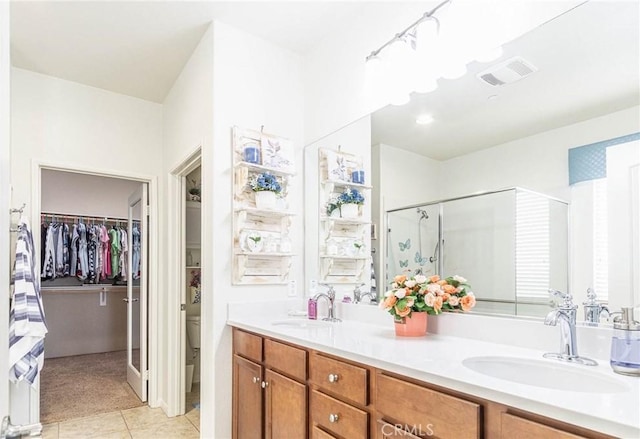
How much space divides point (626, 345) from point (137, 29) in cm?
300

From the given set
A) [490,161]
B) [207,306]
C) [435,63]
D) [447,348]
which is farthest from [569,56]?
[207,306]

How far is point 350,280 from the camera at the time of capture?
8.57 feet

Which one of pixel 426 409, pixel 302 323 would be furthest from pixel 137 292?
pixel 426 409

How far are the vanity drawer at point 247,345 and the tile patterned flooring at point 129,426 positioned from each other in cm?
99

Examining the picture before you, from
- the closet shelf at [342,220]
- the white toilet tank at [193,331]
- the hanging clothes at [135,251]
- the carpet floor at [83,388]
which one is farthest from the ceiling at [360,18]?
the carpet floor at [83,388]

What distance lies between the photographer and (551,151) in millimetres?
1661

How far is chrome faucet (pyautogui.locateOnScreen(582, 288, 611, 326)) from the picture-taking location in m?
1.46

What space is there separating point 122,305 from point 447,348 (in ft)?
17.7

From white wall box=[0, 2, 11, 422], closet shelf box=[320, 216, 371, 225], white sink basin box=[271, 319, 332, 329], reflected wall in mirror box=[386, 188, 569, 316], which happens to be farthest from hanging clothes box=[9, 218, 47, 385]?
reflected wall in mirror box=[386, 188, 569, 316]

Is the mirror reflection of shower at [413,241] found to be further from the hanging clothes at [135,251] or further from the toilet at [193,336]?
the hanging clothes at [135,251]

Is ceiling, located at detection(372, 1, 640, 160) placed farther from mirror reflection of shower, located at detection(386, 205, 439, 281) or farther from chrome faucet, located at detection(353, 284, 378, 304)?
chrome faucet, located at detection(353, 284, 378, 304)

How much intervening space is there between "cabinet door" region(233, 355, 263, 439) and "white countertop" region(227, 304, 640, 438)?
0.75 ft

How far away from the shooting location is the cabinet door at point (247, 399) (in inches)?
88.0

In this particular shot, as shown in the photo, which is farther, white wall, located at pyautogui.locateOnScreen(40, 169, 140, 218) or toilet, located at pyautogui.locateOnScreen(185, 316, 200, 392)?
white wall, located at pyautogui.locateOnScreen(40, 169, 140, 218)
